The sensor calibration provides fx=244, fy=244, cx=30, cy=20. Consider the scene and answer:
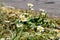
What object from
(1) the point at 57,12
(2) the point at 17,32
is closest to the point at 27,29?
(2) the point at 17,32

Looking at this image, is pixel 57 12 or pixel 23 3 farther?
pixel 23 3

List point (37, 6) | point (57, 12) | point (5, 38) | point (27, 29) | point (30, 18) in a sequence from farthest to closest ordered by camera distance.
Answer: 1. point (37, 6)
2. point (57, 12)
3. point (30, 18)
4. point (27, 29)
5. point (5, 38)

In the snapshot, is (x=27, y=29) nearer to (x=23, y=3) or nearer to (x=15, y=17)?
(x=15, y=17)

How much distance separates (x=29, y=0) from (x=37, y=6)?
43 centimetres

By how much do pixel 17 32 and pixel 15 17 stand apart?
61 cm

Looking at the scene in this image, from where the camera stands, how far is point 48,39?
10.8ft

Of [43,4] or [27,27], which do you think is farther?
[43,4]

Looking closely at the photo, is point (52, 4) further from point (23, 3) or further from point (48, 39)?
point (48, 39)

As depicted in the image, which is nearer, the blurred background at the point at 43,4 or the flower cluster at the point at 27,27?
the flower cluster at the point at 27,27

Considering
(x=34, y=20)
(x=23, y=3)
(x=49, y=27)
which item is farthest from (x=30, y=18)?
(x=23, y=3)

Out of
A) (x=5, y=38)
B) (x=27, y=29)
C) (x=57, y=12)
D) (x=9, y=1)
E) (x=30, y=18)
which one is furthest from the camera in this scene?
(x=9, y=1)

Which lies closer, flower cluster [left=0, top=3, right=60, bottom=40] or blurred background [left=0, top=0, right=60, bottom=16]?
flower cluster [left=0, top=3, right=60, bottom=40]

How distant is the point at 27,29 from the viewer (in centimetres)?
352

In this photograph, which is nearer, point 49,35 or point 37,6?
point 49,35
